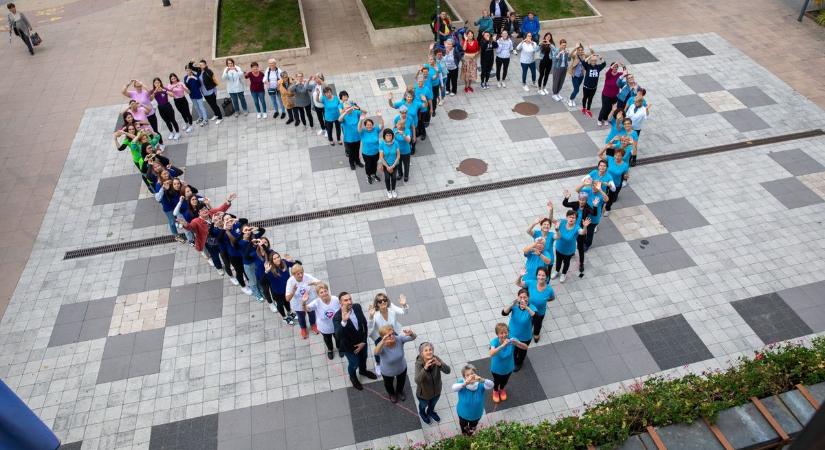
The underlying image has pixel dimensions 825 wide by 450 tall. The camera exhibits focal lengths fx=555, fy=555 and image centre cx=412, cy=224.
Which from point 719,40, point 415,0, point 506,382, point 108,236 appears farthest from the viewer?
point 415,0

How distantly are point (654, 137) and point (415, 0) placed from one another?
1059 cm

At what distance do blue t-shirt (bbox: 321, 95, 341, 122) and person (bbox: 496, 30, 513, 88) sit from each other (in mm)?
5323

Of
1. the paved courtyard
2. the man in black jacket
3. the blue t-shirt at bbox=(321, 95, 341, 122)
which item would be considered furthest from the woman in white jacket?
the man in black jacket

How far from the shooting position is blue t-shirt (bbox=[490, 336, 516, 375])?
7.99 m

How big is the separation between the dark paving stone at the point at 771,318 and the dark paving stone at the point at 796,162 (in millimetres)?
4585

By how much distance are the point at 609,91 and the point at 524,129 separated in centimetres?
233

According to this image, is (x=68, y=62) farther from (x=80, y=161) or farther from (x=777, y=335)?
(x=777, y=335)

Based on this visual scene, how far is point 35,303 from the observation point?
432 inches

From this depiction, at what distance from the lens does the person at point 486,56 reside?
15.8 m

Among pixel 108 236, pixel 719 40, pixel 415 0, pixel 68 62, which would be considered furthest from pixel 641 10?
pixel 68 62

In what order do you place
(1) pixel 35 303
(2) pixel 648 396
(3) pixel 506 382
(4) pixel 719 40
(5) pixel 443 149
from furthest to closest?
(4) pixel 719 40
(5) pixel 443 149
(1) pixel 35 303
(3) pixel 506 382
(2) pixel 648 396

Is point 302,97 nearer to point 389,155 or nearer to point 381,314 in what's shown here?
point 389,155

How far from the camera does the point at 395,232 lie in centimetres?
1217

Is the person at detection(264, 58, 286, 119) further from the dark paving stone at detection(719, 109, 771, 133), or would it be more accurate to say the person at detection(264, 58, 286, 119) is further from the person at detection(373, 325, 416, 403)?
the dark paving stone at detection(719, 109, 771, 133)
